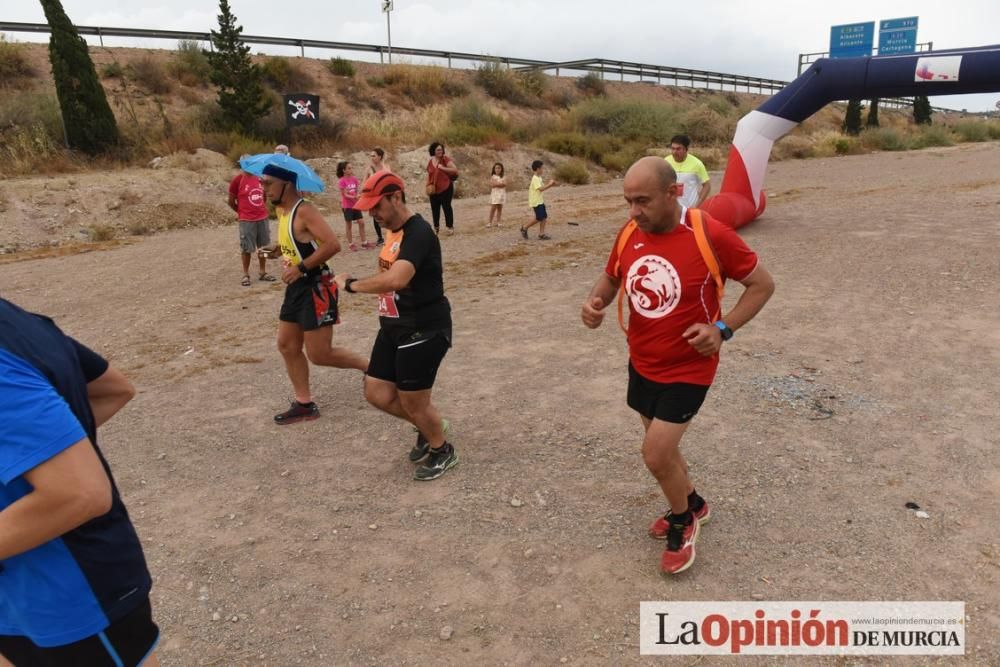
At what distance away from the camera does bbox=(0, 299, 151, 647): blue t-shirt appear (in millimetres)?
1280

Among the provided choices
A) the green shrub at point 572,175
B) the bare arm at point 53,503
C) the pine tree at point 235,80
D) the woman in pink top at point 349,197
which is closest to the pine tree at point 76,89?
the pine tree at point 235,80

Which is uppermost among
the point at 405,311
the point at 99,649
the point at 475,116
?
the point at 475,116

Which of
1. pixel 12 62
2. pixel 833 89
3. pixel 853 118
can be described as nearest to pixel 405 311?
pixel 833 89

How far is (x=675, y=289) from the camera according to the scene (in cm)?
276

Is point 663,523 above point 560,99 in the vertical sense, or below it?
below

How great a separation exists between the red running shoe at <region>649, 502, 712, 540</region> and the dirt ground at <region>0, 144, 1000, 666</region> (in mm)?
48

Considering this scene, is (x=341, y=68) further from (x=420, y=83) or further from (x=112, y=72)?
(x=112, y=72)

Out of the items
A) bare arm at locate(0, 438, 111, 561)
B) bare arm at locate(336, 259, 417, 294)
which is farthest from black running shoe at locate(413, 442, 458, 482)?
bare arm at locate(0, 438, 111, 561)

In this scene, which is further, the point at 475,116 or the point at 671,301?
the point at 475,116

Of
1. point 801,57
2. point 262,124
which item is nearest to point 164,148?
Result: point 262,124

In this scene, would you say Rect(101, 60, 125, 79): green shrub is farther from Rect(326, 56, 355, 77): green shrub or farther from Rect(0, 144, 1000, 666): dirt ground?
Rect(0, 144, 1000, 666): dirt ground

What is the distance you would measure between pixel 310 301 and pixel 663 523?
269cm

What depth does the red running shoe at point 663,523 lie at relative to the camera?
3314 millimetres

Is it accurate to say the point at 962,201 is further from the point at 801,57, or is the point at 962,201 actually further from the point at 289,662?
the point at 801,57
